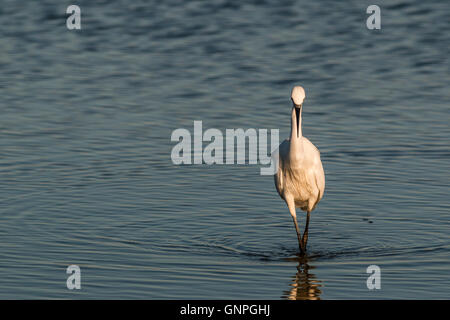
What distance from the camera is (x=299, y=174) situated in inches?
541

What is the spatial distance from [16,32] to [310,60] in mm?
9435

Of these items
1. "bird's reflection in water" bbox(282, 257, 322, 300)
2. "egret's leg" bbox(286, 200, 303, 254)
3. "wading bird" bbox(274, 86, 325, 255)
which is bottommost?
"bird's reflection in water" bbox(282, 257, 322, 300)

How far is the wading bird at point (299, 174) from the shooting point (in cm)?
1352

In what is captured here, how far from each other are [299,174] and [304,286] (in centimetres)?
205

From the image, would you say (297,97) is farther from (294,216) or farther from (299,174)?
(294,216)

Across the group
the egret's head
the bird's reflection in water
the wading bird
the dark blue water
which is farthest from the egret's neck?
the bird's reflection in water

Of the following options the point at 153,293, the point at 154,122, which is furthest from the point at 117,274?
the point at 154,122

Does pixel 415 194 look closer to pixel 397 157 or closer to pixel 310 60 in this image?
pixel 397 157

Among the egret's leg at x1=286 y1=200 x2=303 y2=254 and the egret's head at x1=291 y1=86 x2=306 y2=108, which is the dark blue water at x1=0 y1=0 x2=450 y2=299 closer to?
the egret's leg at x1=286 y1=200 x2=303 y2=254

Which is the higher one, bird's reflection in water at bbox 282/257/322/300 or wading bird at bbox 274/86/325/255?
wading bird at bbox 274/86/325/255

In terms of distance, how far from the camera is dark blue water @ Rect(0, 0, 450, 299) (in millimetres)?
12648

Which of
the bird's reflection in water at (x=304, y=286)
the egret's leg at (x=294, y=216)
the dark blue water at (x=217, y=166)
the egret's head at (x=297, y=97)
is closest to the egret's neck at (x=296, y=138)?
the egret's head at (x=297, y=97)

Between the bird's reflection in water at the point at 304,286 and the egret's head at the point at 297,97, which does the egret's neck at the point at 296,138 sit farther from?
the bird's reflection in water at the point at 304,286

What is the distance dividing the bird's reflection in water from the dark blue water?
1.3 inches
